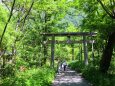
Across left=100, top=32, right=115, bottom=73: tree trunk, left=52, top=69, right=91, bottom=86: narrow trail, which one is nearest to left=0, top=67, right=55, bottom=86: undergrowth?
left=52, top=69, right=91, bottom=86: narrow trail

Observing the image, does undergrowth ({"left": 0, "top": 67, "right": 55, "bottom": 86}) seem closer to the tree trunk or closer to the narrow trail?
the narrow trail

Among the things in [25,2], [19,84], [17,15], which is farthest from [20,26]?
[19,84]

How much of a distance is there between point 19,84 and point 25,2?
7.95 metres

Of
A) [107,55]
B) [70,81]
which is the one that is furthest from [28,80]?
[107,55]

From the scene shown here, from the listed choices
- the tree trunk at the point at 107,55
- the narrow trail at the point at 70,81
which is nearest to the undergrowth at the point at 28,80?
the narrow trail at the point at 70,81

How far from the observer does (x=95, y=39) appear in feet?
102

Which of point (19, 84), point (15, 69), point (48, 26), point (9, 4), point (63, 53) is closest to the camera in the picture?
point (19, 84)

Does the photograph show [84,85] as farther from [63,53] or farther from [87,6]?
[63,53]

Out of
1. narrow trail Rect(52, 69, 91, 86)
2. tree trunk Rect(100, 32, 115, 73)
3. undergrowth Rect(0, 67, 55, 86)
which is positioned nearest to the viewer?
undergrowth Rect(0, 67, 55, 86)

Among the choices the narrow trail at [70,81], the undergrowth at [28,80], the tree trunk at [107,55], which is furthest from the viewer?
the tree trunk at [107,55]

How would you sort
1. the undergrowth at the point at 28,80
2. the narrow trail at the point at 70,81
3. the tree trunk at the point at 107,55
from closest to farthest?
the undergrowth at the point at 28,80
the narrow trail at the point at 70,81
the tree trunk at the point at 107,55

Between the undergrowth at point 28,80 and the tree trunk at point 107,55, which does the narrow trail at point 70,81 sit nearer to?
the undergrowth at point 28,80

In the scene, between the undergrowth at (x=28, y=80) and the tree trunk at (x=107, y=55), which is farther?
the tree trunk at (x=107, y=55)

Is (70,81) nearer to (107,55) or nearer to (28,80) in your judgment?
(107,55)
